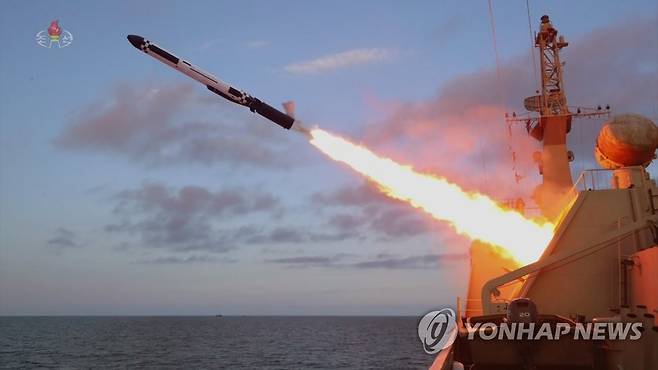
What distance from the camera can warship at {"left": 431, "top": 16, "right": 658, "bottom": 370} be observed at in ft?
45.7

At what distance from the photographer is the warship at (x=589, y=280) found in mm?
13922

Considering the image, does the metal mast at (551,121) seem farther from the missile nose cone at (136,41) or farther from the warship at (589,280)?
the missile nose cone at (136,41)

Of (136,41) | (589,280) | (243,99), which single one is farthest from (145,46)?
(589,280)

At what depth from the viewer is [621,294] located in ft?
59.8

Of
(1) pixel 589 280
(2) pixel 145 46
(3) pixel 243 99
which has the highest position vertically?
(2) pixel 145 46

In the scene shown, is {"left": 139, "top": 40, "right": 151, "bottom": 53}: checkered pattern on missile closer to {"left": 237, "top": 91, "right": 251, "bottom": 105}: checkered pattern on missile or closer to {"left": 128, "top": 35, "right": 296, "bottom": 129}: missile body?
{"left": 128, "top": 35, "right": 296, "bottom": 129}: missile body

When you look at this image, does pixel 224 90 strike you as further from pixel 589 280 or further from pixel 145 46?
pixel 589 280

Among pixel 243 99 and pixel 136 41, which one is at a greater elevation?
pixel 136 41

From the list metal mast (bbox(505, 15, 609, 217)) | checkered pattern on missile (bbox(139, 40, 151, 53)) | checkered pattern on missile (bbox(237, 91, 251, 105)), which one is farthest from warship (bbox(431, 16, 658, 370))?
checkered pattern on missile (bbox(139, 40, 151, 53))

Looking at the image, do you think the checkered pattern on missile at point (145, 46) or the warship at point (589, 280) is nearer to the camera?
the warship at point (589, 280)

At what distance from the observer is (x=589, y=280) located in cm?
1906

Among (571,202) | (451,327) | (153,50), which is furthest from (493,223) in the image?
(153,50)

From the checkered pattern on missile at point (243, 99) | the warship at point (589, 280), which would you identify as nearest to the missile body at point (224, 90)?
the checkered pattern on missile at point (243, 99)

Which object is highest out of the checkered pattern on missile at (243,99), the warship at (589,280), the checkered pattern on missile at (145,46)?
the checkered pattern on missile at (145,46)
